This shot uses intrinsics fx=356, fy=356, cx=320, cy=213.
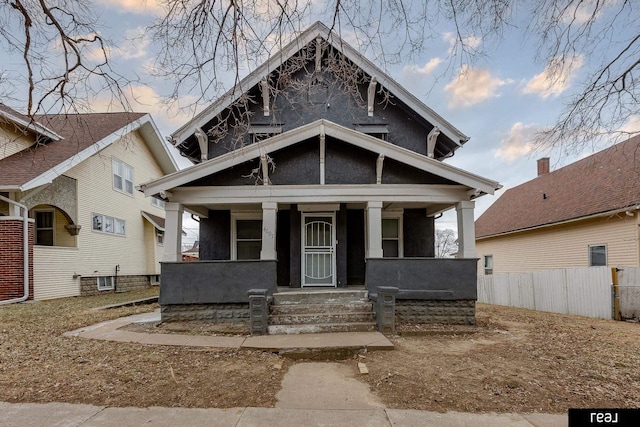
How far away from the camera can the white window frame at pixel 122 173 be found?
16234mm

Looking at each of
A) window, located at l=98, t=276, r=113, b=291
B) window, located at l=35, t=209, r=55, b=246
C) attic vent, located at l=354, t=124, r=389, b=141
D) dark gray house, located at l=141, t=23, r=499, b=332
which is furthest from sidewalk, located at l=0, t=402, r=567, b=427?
window, located at l=98, t=276, r=113, b=291

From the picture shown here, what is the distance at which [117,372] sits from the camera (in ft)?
15.3

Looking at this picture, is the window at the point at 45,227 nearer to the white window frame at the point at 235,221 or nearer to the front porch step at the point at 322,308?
the white window frame at the point at 235,221

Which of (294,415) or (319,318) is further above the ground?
(319,318)

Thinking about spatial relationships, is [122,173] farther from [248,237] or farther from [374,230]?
[374,230]

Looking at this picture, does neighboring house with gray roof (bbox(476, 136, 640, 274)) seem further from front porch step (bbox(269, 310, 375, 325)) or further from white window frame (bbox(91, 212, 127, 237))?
white window frame (bbox(91, 212, 127, 237))

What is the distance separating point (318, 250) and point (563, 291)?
8.38 meters

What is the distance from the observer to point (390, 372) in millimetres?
4734

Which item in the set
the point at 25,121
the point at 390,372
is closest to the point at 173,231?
the point at 25,121

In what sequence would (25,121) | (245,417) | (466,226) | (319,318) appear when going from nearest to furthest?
(245,417)
(319,318)
(466,226)
(25,121)

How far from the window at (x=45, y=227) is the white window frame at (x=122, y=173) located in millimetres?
2933

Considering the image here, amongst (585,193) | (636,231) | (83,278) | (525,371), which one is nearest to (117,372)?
(525,371)

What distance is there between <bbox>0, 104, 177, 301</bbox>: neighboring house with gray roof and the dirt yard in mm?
4436

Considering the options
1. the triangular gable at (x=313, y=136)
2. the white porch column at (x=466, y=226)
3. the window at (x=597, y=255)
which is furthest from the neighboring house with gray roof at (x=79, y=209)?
the window at (x=597, y=255)
